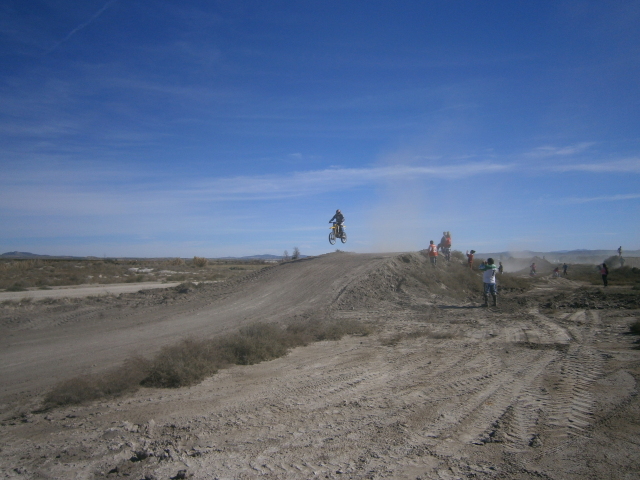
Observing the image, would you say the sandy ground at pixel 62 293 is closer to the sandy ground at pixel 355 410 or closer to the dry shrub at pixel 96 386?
the sandy ground at pixel 355 410

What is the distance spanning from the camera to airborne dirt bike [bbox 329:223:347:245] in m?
25.9

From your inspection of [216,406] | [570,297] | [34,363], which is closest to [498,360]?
[216,406]

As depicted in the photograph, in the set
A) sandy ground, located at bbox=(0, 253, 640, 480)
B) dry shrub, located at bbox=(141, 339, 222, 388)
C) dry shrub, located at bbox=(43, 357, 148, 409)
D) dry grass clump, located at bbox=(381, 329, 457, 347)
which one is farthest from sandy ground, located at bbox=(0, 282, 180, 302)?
dry grass clump, located at bbox=(381, 329, 457, 347)

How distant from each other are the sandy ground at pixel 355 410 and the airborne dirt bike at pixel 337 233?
13.0 meters

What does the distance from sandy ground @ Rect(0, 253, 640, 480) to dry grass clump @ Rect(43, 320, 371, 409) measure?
276mm

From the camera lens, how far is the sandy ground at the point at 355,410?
15.1 ft

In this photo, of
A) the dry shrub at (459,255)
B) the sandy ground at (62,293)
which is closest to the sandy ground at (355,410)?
the sandy ground at (62,293)

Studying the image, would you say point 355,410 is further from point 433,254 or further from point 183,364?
point 433,254

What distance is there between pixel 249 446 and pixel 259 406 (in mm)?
1307

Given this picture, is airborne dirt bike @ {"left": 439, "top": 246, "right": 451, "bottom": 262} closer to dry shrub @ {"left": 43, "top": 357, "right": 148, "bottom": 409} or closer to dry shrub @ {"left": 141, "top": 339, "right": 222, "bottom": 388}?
dry shrub @ {"left": 141, "top": 339, "right": 222, "bottom": 388}

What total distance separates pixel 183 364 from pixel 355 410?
3316 millimetres

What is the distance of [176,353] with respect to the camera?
8094mm

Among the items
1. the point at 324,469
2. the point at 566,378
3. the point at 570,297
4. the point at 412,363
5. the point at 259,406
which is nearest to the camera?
the point at 324,469

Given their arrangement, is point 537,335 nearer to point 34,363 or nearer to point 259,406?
point 259,406
